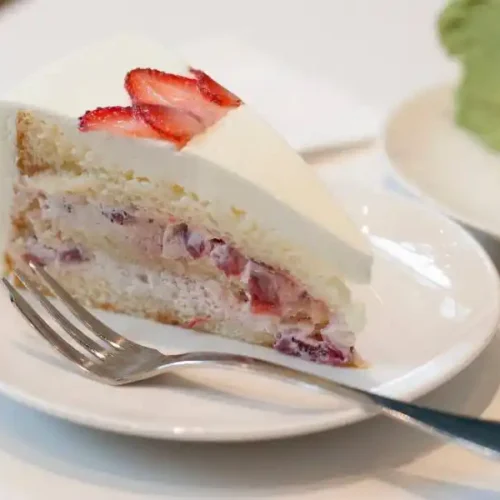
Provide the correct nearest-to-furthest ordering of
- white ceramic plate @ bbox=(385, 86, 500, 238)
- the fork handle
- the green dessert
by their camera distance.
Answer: the fork handle → white ceramic plate @ bbox=(385, 86, 500, 238) → the green dessert

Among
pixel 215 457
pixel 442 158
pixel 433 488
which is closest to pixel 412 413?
pixel 433 488

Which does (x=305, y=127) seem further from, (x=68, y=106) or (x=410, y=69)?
(x=68, y=106)

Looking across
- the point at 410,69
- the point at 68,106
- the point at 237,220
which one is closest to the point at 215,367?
the point at 237,220

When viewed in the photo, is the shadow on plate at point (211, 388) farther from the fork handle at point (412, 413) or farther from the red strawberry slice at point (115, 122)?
the red strawberry slice at point (115, 122)

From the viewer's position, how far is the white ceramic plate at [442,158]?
1.18m

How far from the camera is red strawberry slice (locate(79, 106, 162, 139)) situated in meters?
0.91

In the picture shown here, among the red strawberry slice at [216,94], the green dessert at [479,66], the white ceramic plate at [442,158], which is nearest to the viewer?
the red strawberry slice at [216,94]

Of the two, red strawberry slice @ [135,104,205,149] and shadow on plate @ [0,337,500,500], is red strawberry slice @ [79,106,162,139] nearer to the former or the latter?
red strawberry slice @ [135,104,205,149]

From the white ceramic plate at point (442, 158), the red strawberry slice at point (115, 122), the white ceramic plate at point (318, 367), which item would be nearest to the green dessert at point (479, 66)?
the white ceramic plate at point (442, 158)

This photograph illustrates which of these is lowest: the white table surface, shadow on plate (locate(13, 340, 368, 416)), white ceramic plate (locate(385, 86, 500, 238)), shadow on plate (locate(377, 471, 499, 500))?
shadow on plate (locate(377, 471, 499, 500))

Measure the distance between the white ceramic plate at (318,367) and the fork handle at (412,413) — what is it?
0.08 ft

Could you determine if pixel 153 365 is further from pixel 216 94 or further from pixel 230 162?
pixel 216 94

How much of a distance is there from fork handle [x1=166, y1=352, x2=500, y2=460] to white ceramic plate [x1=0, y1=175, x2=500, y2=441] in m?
0.02

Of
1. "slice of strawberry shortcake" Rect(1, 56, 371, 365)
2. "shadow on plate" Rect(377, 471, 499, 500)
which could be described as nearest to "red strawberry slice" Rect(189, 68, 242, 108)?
"slice of strawberry shortcake" Rect(1, 56, 371, 365)
